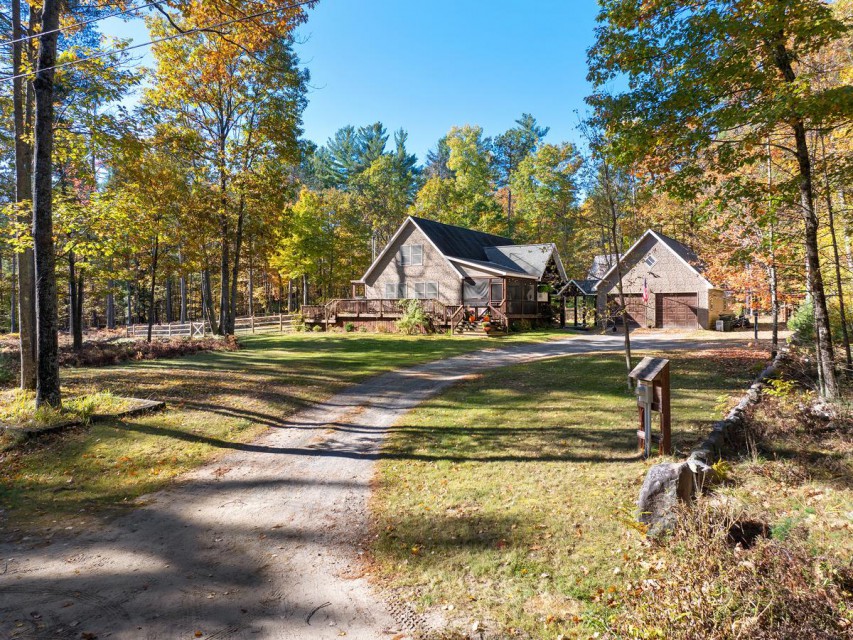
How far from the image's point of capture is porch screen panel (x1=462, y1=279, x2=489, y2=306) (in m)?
27.3

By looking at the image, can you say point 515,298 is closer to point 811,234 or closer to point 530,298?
point 530,298

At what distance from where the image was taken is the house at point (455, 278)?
26.8m

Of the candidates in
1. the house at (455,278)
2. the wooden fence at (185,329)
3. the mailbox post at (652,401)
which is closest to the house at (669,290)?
the house at (455,278)

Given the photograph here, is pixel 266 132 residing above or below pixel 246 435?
above

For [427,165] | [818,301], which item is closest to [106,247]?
[818,301]

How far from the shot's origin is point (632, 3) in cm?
800

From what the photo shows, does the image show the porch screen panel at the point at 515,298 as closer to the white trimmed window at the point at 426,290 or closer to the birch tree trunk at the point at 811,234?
the white trimmed window at the point at 426,290

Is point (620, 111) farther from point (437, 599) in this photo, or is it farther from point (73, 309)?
point (73, 309)

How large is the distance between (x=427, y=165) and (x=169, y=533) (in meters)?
68.4

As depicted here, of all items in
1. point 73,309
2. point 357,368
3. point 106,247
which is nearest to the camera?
point 106,247

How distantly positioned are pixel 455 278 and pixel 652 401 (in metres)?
22.1

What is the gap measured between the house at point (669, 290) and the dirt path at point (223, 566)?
24837 mm

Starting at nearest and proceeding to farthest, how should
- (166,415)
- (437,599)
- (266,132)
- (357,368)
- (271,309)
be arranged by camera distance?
(437,599) → (166,415) → (357,368) → (266,132) → (271,309)

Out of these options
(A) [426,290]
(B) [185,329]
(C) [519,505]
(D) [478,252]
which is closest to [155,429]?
(C) [519,505]
